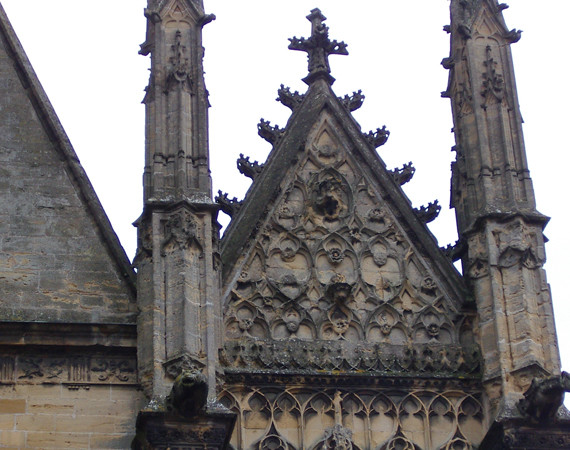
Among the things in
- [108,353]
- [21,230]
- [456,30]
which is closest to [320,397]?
[108,353]

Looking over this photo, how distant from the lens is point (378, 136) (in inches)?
814

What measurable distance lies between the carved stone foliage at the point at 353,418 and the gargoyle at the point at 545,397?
3.20ft

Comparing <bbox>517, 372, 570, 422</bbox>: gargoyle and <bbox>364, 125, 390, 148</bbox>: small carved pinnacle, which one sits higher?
<bbox>364, 125, 390, 148</bbox>: small carved pinnacle

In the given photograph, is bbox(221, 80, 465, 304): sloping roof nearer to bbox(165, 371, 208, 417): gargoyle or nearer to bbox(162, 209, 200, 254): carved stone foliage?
bbox(162, 209, 200, 254): carved stone foliage

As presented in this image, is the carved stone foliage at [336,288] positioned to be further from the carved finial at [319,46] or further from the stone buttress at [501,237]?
the carved finial at [319,46]

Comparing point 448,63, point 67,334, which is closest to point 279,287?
point 67,334

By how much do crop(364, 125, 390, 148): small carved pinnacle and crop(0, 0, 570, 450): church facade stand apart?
0.02m

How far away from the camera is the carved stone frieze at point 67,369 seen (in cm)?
1795

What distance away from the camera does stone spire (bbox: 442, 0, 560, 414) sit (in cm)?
1828

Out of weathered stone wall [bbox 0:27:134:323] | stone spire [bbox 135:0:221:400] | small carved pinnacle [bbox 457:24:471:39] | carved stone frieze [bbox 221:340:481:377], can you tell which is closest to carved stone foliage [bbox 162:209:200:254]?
stone spire [bbox 135:0:221:400]

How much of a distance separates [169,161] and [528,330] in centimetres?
431

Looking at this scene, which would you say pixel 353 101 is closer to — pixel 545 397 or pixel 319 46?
pixel 319 46

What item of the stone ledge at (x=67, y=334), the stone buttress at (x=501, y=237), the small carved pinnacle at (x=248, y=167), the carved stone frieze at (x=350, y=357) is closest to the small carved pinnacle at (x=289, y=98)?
the small carved pinnacle at (x=248, y=167)

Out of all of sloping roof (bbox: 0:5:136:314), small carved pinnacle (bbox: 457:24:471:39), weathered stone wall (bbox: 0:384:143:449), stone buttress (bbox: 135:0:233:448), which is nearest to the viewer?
stone buttress (bbox: 135:0:233:448)
